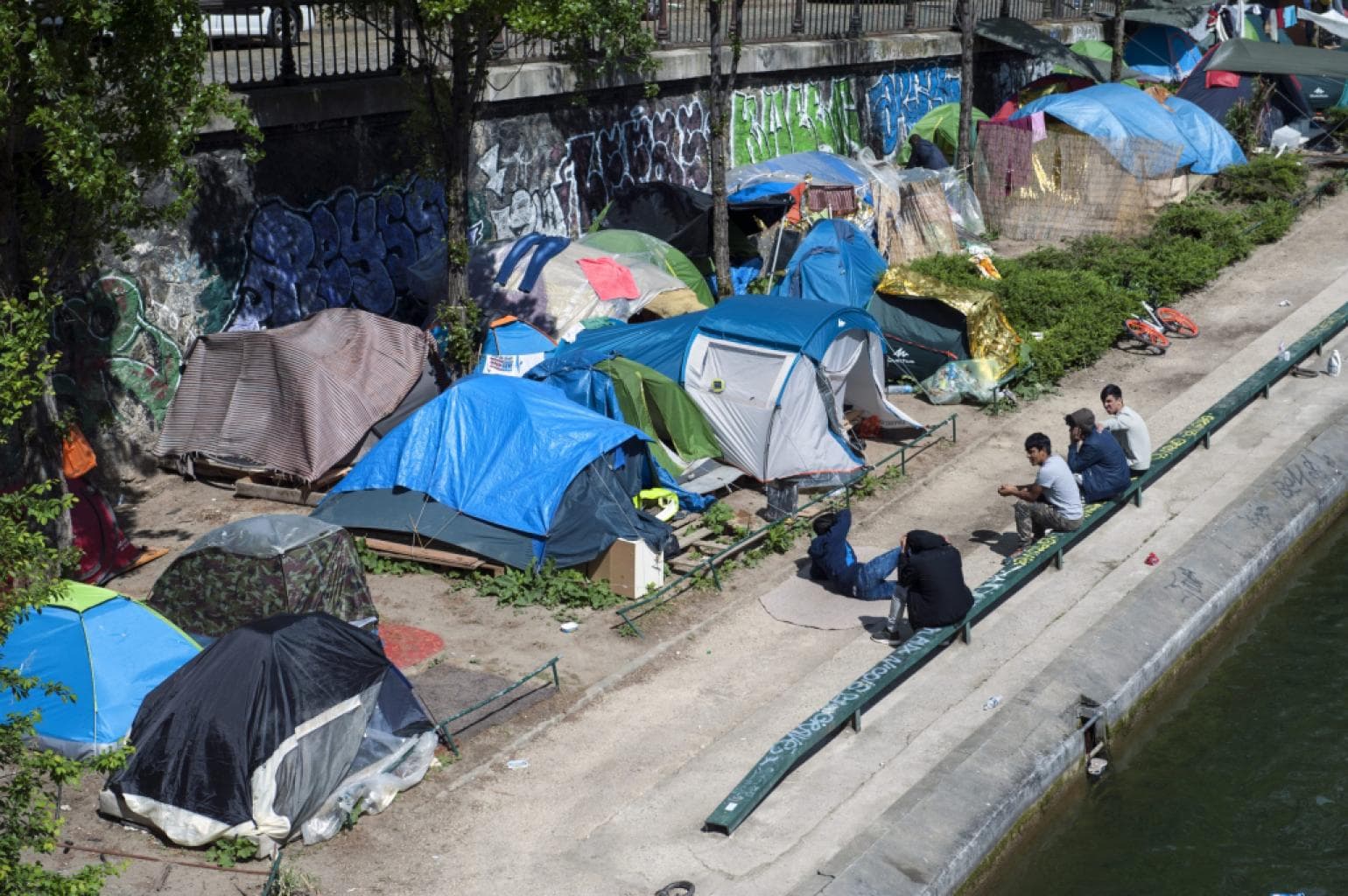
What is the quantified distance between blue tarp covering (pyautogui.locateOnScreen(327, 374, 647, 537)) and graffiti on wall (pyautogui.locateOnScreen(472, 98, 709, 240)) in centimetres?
685

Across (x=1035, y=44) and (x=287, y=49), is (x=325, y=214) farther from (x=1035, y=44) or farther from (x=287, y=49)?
(x=1035, y=44)

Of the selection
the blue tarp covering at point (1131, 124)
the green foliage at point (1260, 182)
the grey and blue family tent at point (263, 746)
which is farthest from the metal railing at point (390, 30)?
the green foliage at point (1260, 182)

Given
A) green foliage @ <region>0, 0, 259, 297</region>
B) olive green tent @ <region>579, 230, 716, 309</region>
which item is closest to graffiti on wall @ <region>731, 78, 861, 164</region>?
olive green tent @ <region>579, 230, 716, 309</region>

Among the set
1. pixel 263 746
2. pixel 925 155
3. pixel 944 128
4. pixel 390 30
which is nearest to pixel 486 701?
pixel 263 746

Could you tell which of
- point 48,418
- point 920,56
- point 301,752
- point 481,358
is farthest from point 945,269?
point 301,752

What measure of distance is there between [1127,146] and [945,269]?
6.05 metres

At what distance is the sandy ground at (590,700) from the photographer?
10.2 m

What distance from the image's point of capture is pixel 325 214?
1889cm

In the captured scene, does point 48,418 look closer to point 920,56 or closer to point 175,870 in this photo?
point 175,870

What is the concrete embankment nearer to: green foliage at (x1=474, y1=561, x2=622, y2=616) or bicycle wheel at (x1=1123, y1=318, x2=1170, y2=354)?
bicycle wheel at (x1=1123, y1=318, x2=1170, y2=354)

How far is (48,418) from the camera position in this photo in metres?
14.2

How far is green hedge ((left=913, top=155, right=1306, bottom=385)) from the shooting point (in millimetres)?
20828

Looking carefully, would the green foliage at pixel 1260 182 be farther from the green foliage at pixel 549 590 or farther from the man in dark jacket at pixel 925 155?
the green foliage at pixel 549 590

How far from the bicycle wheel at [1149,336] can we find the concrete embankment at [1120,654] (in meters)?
1.87
